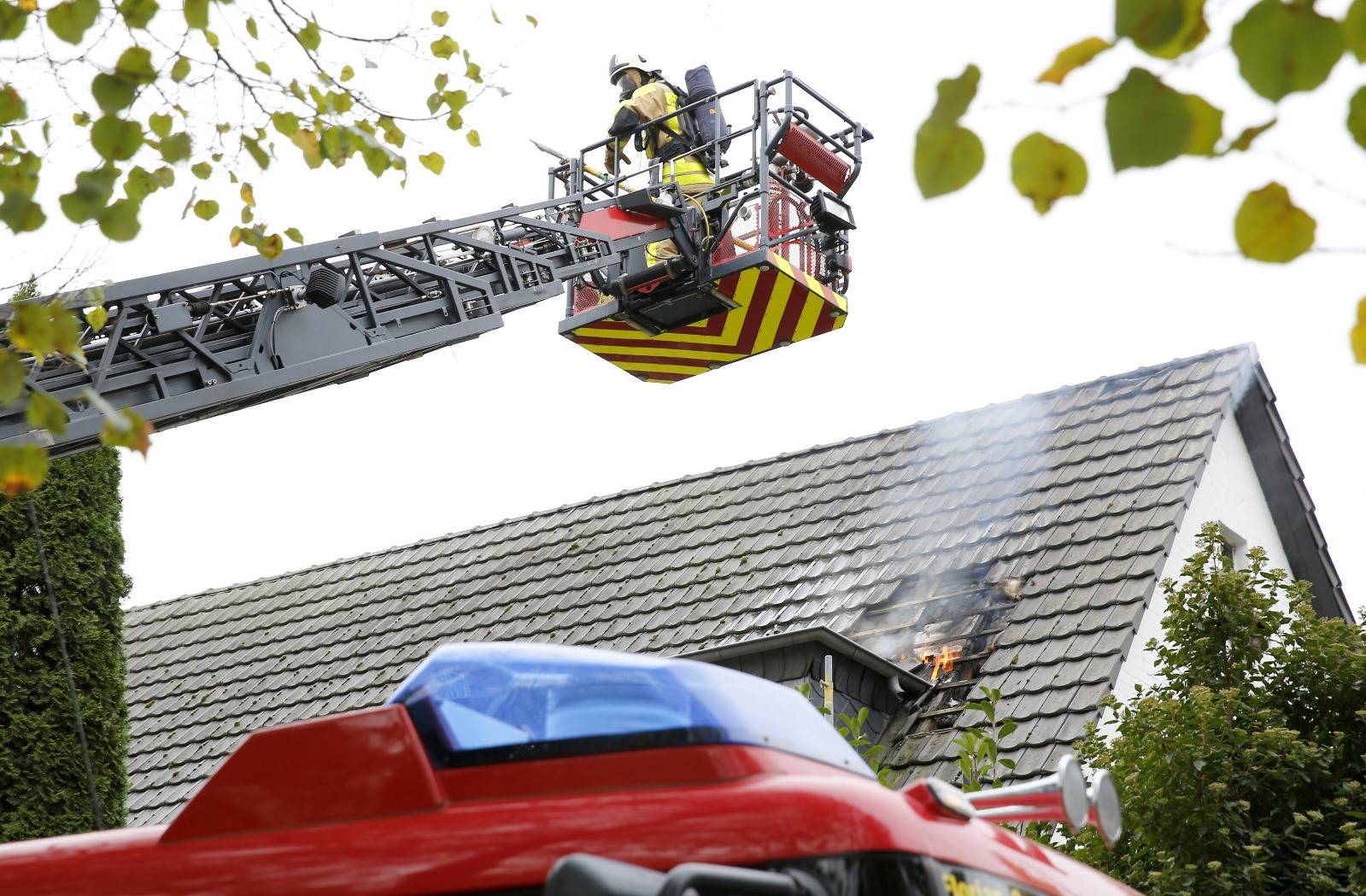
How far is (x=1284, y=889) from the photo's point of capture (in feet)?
18.8

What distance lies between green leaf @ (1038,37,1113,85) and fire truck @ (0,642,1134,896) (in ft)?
4.10

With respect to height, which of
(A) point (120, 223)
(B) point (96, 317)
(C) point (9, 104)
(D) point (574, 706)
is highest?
(B) point (96, 317)

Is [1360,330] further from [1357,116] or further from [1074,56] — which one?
[1074,56]

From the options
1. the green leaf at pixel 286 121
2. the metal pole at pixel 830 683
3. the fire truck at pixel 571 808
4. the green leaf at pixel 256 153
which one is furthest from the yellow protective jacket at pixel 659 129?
the fire truck at pixel 571 808

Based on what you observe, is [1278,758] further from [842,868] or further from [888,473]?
[888,473]

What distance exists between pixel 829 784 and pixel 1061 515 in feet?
23.1

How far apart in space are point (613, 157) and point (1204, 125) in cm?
797

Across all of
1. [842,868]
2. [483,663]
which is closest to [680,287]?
[483,663]

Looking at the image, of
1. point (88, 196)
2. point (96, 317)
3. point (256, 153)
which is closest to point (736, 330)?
point (96, 317)

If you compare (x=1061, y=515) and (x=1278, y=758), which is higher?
(x=1061, y=515)

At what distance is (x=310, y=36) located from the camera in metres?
5.32

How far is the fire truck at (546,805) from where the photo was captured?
8.55 feet

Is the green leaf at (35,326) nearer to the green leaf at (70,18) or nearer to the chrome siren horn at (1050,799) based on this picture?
the green leaf at (70,18)

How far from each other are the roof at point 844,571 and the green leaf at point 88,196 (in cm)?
523
